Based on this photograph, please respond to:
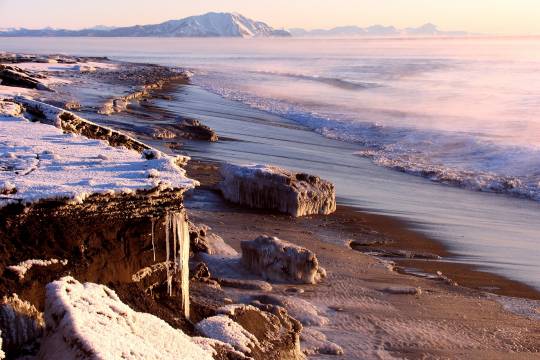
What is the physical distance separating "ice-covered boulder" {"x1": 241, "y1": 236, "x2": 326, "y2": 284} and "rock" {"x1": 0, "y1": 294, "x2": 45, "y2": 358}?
317 centimetres

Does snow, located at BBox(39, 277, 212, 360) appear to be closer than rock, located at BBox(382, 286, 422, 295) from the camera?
Yes

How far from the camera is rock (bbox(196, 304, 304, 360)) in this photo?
4.68 metres

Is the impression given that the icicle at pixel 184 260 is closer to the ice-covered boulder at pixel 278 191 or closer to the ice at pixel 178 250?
the ice at pixel 178 250

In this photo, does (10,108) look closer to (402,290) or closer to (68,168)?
(68,168)

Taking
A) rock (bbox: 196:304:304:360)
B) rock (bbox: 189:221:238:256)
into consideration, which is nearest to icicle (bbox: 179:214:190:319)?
rock (bbox: 196:304:304:360)

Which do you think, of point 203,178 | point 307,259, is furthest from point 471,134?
point 307,259

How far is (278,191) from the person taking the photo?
9.76 metres

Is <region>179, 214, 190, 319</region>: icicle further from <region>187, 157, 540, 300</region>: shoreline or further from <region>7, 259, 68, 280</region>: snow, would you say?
<region>187, 157, 540, 300</region>: shoreline

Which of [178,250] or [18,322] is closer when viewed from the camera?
[18,322]

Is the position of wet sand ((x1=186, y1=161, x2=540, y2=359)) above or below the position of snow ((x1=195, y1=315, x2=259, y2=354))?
below

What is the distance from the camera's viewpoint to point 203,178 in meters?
11.6

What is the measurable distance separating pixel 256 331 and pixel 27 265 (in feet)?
5.74

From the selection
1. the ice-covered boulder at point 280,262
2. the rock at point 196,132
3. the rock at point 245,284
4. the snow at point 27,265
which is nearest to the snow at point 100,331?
the snow at point 27,265

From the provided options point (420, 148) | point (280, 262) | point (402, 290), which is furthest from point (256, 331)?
point (420, 148)
